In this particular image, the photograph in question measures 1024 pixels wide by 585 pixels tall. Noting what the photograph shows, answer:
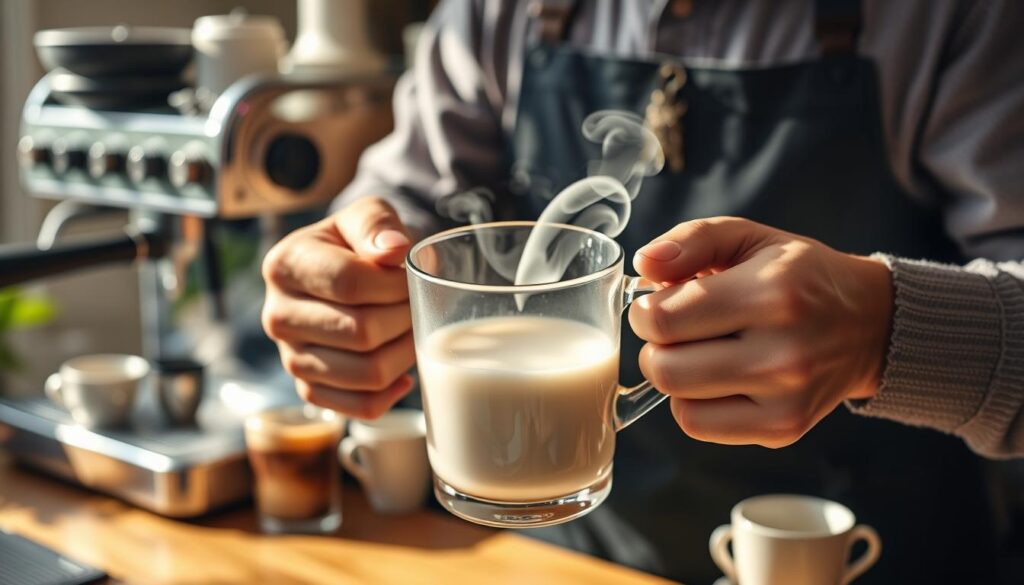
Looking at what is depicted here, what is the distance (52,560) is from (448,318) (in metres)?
0.66

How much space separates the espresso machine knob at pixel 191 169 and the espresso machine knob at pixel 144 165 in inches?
1.7

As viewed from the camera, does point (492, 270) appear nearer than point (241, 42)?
Yes

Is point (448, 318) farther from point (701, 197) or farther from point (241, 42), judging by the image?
point (241, 42)

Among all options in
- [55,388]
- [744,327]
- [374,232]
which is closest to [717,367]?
[744,327]

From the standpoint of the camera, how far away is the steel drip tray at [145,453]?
1315mm

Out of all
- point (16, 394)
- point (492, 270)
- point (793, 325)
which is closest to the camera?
point (793, 325)

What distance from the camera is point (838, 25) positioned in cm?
118

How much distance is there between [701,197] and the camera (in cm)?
127

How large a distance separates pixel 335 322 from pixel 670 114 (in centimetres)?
53

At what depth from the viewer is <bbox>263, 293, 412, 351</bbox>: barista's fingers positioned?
3.17 feet

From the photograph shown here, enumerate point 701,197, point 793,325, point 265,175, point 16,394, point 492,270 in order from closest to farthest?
point 793,325
point 492,270
point 701,197
point 265,175
point 16,394

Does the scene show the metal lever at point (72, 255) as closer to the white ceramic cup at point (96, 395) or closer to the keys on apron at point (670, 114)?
the white ceramic cup at point (96, 395)

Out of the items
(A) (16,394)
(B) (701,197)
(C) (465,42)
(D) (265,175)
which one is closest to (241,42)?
(D) (265,175)

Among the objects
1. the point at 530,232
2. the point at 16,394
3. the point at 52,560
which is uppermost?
the point at 530,232
